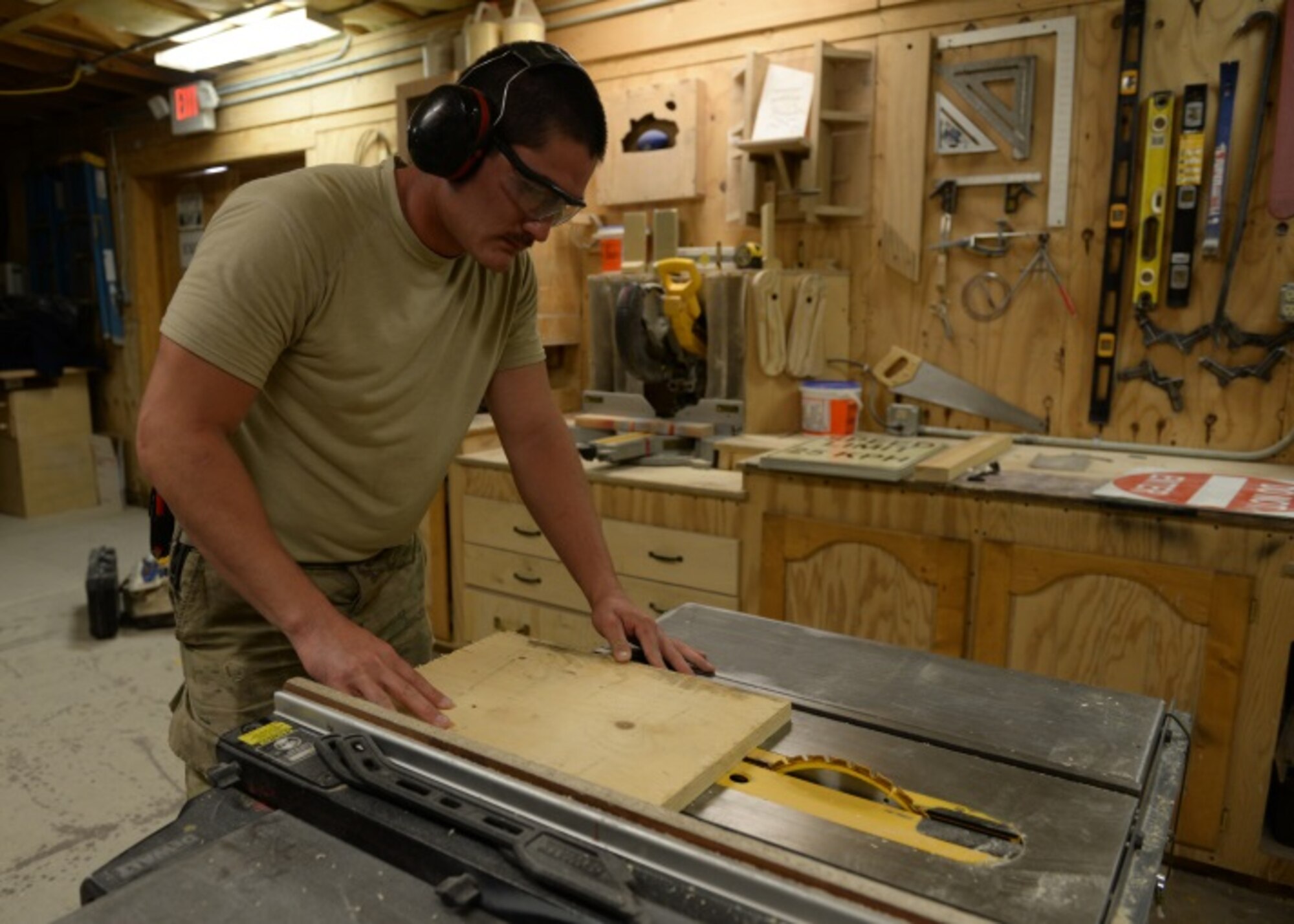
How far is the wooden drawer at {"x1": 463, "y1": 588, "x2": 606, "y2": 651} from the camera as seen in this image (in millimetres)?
2801

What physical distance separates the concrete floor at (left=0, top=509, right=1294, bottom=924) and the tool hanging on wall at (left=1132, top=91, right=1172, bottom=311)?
1476mm

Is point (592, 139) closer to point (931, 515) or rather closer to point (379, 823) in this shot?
point (379, 823)

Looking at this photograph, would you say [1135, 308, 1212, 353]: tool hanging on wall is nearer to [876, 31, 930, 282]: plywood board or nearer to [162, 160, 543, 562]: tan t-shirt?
[876, 31, 930, 282]: plywood board

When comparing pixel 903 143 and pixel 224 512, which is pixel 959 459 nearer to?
pixel 903 143

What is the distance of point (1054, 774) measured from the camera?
93cm

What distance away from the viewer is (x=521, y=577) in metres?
2.92

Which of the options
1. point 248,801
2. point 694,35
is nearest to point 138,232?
point 694,35

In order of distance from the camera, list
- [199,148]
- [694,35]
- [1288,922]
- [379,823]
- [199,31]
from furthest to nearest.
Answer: [199,148], [199,31], [694,35], [1288,922], [379,823]

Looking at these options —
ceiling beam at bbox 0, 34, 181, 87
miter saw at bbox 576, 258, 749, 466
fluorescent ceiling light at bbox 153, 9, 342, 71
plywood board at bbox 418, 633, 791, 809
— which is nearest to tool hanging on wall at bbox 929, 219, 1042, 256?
miter saw at bbox 576, 258, 749, 466

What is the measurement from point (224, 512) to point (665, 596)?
1.73 m

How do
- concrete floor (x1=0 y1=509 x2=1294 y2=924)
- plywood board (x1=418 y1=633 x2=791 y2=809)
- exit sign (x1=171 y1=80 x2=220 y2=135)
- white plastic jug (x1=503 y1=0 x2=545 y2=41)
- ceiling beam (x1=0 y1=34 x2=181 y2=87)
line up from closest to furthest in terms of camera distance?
plywood board (x1=418 y1=633 x2=791 y2=809), concrete floor (x1=0 y1=509 x2=1294 y2=924), white plastic jug (x1=503 y1=0 x2=545 y2=41), ceiling beam (x1=0 y1=34 x2=181 y2=87), exit sign (x1=171 y1=80 x2=220 y2=135)

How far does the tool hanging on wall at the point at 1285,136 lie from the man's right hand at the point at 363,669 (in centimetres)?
238

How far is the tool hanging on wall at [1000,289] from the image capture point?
2.67 m

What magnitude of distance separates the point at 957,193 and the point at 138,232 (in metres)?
4.67
